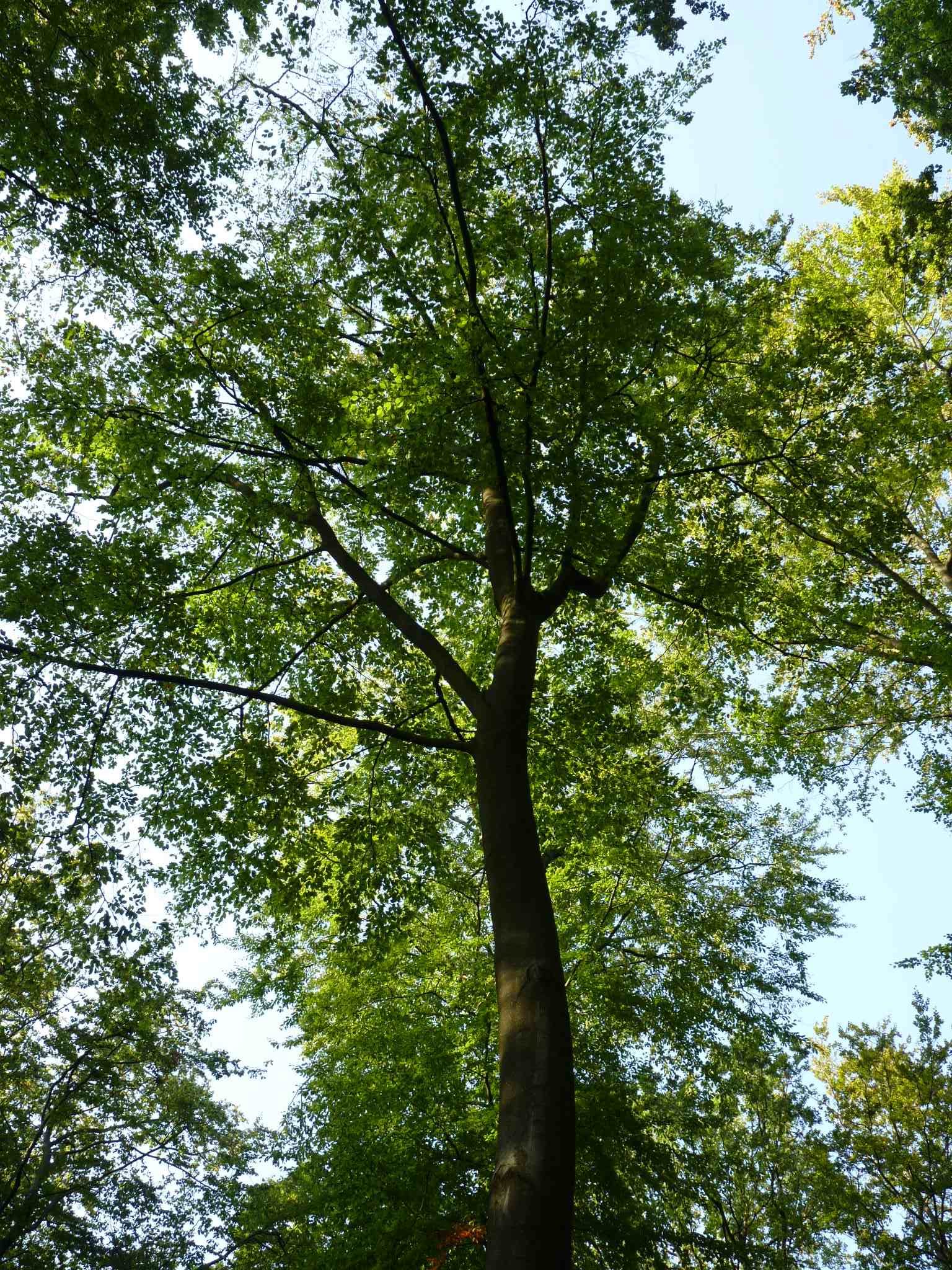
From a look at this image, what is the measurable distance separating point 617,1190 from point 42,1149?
1166cm

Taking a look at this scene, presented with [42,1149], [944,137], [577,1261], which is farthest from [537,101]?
[42,1149]

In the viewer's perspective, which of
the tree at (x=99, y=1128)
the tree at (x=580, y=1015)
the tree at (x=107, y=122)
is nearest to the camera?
the tree at (x=107, y=122)

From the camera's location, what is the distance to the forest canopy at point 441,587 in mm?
7273

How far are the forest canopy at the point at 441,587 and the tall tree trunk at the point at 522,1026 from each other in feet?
0.08

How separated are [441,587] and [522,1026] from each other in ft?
22.8

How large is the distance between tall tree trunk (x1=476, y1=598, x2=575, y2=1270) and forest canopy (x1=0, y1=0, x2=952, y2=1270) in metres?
0.02

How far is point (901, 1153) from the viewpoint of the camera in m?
16.5

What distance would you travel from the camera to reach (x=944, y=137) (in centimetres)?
1089

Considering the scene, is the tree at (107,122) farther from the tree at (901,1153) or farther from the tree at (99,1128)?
the tree at (901,1153)

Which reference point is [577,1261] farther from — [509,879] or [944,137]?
[944,137]

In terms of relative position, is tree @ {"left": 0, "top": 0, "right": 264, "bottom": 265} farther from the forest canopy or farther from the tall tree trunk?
the tall tree trunk

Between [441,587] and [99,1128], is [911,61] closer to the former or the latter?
[441,587]

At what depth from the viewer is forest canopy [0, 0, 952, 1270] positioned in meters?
7.27

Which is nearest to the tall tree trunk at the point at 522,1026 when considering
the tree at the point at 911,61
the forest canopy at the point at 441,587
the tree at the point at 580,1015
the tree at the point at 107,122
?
the forest canopy at the point at 441,587
